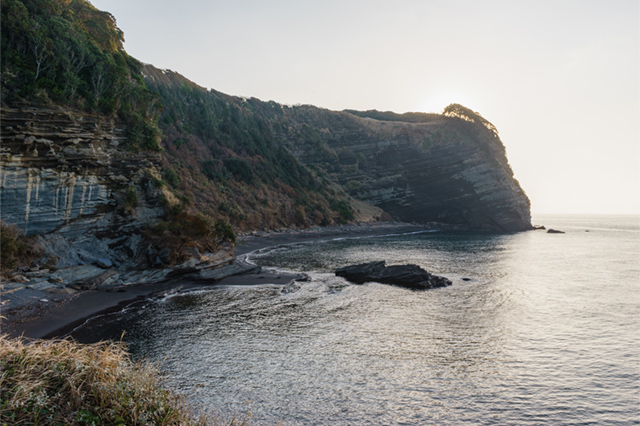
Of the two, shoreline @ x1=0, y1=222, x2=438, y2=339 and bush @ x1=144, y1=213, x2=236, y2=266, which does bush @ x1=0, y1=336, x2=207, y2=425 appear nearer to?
shoreline @ x1=0, y1=222, x2=438, y2=339

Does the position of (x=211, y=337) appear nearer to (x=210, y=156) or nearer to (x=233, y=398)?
(x=233, y=398)

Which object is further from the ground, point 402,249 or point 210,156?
point 210,156

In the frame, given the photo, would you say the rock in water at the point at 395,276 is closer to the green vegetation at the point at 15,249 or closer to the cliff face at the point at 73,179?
the cliff face at the point at 73,179

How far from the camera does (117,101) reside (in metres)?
32.5

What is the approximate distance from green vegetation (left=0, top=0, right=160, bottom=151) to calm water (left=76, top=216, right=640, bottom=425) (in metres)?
18.3

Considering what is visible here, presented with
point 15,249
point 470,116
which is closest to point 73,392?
point 15,249

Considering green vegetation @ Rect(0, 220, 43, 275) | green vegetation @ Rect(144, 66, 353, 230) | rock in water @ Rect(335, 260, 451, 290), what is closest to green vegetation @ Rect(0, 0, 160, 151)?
green vegetation @ Rect(0, 220, 43, 275)

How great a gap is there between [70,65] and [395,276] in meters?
32.7

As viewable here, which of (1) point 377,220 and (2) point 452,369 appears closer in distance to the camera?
(2) point 452,369

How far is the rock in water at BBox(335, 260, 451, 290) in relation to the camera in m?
30.7

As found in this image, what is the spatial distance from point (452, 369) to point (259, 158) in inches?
2987

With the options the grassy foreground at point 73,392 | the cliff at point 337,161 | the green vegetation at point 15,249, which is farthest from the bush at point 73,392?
the cliff at point 337,161

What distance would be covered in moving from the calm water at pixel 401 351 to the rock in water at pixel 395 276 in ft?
5.49

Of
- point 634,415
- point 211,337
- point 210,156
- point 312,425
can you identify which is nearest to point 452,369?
point 634,415
